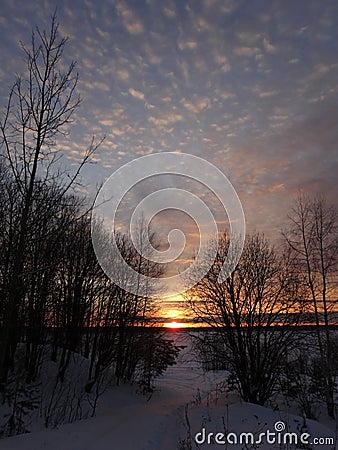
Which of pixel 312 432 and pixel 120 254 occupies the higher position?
pixel 120 254

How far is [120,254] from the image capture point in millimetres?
23484

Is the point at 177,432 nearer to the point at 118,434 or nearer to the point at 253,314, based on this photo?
the point at 118,434

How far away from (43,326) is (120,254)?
655cm

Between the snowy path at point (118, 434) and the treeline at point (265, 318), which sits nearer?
the snowy path at point (118, 434)

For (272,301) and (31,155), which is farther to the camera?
(272,301)

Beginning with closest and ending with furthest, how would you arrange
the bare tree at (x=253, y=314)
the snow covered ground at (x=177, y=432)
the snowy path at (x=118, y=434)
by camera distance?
the snowy path at (x=118, y=434), the snow covered ground at (x=177, y=432), the bare tree at (x=253, y=314)

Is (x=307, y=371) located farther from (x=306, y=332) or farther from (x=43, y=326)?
(x=43, y=326)

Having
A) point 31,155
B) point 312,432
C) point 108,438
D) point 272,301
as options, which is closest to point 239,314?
point 272,301

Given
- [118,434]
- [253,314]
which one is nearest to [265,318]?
[253,314]

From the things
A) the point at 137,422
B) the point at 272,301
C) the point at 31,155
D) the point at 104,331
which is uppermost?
the point at 31,155

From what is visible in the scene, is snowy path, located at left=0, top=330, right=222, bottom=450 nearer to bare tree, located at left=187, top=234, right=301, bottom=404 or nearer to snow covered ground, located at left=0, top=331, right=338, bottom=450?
snow covered ground, located at left=0, top=331, right=338, bottom=450

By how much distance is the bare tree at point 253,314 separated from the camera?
15.9 meters

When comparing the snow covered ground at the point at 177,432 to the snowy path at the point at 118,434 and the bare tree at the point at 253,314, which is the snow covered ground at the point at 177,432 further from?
the bare tree at the point at 253,314

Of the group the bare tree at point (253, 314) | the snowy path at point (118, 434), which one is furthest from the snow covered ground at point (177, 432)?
the bare tree at point (253, 314)
